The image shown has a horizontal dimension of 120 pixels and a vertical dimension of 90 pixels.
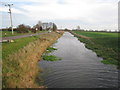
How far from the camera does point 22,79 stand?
10.5m

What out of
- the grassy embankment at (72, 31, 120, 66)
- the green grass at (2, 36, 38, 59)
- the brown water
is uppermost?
the green grass at (2, 36, 38, 59)

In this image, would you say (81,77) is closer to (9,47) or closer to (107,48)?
(9,47)

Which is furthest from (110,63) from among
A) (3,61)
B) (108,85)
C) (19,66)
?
(3,61)

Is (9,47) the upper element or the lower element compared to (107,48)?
upper

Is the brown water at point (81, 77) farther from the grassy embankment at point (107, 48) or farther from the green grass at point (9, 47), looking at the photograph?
the green grass at point (9, 47)

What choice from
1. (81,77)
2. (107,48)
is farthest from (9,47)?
(107,48)

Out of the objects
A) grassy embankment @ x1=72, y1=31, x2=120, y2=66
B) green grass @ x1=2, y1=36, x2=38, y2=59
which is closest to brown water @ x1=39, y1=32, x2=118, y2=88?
grassy embankment @ x1=72, y1=31, x2=120, y2=66

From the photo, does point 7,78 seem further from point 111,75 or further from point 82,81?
point 111,75

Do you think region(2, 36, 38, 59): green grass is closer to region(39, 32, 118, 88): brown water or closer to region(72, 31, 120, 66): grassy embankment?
region(39, 32, 118, 88): brown water

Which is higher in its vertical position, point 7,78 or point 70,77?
point 7,78

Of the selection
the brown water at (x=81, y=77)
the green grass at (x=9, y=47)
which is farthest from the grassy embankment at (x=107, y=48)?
the green grass at (x=9, y=47)

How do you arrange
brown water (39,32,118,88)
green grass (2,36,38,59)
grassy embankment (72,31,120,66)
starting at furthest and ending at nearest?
grassy embankment (72,31,120,66) → green grass (2,36,38,59) → brown water (39,32,118,88)

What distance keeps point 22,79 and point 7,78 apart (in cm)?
109

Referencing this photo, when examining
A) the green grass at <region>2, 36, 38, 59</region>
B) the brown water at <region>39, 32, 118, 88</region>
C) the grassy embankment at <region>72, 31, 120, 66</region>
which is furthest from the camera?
the grassy embankment at <region>72, 31, 120, 66</region>
